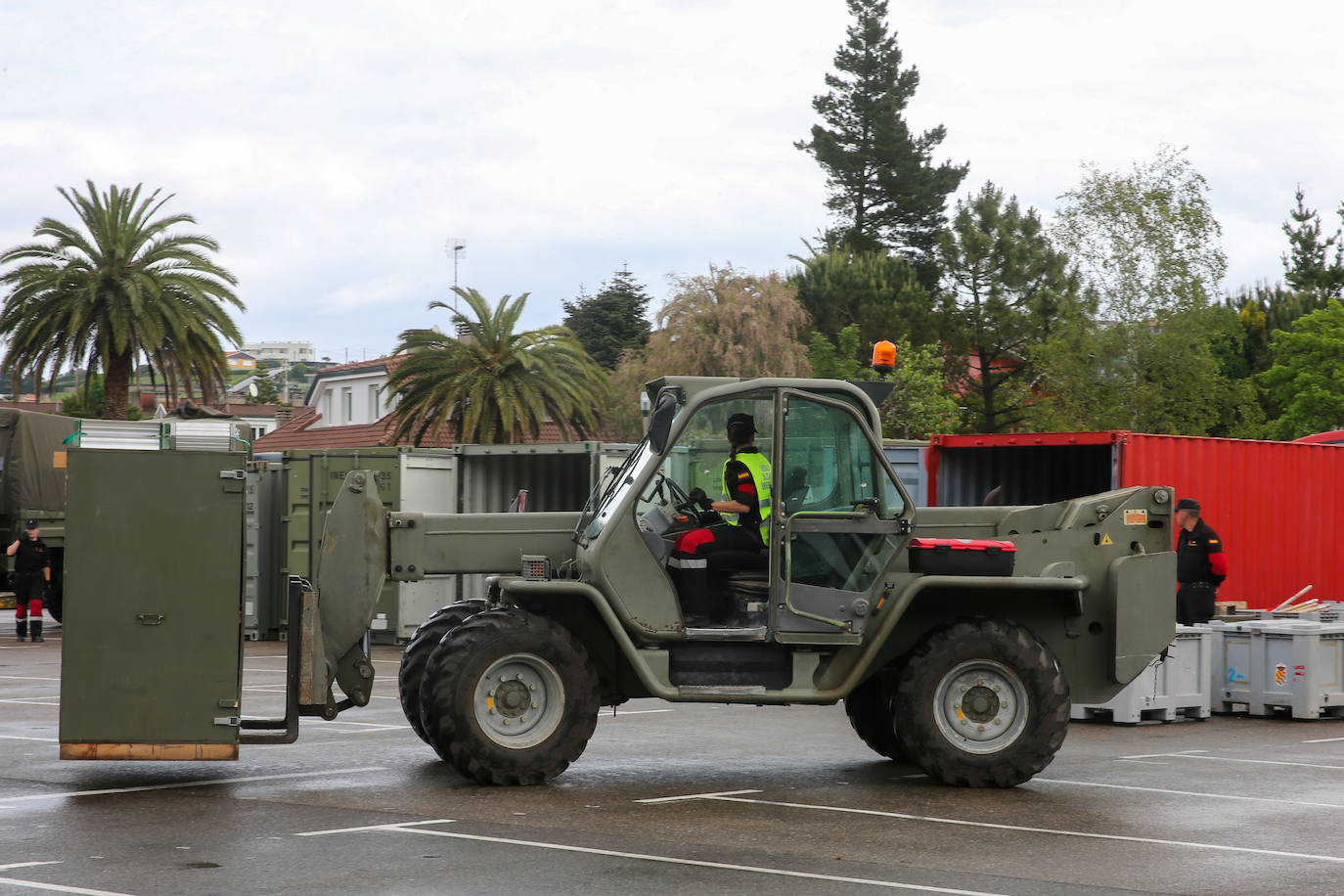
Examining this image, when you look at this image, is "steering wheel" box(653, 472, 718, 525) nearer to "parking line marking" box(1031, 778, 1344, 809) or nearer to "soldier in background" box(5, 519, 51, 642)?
"parking line marking" box(1031, 778, 1344, 809)

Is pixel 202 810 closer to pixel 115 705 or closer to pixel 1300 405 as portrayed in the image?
pixel 115 705

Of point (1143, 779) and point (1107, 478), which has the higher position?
point (1107, 478)

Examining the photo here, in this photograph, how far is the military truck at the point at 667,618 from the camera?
28.6ft

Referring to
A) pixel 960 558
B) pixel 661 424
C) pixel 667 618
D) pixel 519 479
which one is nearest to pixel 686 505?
pixel 661 424

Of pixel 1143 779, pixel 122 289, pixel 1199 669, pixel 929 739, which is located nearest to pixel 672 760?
pixel 929 739

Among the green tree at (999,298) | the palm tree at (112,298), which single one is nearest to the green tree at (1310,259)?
the green tree at (999,298)

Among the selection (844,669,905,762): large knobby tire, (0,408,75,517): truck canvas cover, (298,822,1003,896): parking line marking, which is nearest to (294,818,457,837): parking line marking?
(298,822,1003,896): parking line marking

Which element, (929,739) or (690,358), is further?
(690,358)

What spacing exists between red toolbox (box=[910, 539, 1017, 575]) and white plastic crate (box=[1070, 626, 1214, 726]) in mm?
3787

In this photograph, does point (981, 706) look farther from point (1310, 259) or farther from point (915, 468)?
point (1310, 259)

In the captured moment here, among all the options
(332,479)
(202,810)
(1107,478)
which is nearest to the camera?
(202,810)

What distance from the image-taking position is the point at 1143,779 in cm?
984

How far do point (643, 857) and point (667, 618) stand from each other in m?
2.17

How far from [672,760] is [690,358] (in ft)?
119
